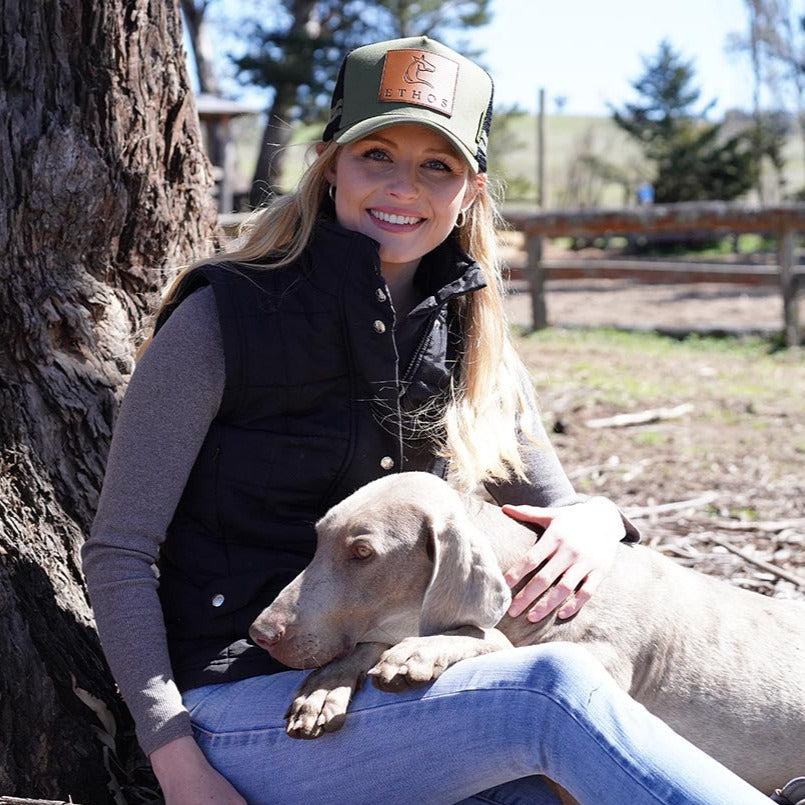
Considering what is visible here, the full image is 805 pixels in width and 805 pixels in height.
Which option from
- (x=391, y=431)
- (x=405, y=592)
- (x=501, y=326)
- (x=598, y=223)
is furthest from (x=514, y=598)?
(x=598, y=223)

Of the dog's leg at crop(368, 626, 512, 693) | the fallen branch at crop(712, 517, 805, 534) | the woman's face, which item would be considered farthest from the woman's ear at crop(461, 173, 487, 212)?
the fallen branch at crop(712, 517, 805, 534)

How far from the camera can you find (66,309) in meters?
3.32

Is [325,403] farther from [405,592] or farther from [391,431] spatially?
[405,592]

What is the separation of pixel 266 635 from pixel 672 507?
321 centimetres

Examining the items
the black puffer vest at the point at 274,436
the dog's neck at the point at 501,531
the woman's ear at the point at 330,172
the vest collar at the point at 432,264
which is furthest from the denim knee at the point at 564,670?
the woman's ear at the point at 330,172

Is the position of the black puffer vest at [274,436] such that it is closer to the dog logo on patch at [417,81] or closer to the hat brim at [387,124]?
the hat brim at [387,124]

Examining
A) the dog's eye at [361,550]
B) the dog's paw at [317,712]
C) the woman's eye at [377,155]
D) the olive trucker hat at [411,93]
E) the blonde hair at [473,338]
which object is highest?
the olive trucker hat at [411,93]

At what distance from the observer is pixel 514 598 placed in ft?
9.64

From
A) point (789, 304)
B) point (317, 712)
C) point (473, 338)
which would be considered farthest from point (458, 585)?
point (789, 304)

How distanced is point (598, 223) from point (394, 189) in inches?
398

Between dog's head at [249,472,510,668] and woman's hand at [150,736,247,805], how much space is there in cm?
36

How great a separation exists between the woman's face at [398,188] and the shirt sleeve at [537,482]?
68 cm

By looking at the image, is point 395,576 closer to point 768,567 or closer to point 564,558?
point 564,558

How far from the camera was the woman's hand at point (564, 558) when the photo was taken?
9.57 feet
